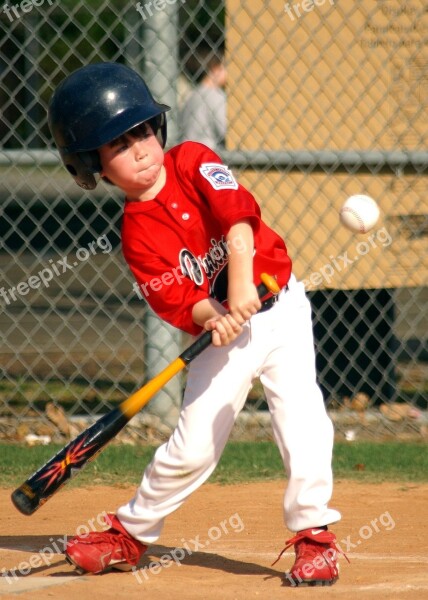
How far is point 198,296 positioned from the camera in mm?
3053

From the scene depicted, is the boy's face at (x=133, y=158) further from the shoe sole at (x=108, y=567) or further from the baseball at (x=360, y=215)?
the shoe sole at (x=108, y=567)

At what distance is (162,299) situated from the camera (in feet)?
10.1

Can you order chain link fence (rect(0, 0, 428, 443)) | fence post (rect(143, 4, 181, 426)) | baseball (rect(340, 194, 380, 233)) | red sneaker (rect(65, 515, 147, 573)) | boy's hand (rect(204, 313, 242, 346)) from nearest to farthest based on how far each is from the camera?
boy's hand (rect(204, 313, 242, 346)) < red sneaker (rect(65, 515, 147, 573)) < baseball (rect(340, 194, 380, 233)) < fence post (rect(143, 4, 181, 426)) < chain link fence (rect(0, 0, 428, 443))

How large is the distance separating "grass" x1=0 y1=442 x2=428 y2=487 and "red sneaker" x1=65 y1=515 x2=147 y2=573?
1.29m

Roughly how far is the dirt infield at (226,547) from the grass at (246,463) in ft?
0.44

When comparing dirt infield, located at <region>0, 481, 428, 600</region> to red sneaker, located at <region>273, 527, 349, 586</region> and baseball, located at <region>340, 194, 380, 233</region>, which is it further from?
baseball, located at <region>340, 194, 380, 233</region>

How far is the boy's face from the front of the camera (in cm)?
299

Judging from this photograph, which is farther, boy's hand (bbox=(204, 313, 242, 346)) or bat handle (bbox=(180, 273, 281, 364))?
bat handle (bbox=(180, 273, 281, 364))

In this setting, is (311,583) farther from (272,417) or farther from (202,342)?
(202,342)

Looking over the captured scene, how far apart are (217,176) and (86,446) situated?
2.84ft

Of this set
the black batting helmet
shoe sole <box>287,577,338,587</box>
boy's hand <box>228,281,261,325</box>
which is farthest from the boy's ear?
shoe sole <box>287,577,338,587</box>

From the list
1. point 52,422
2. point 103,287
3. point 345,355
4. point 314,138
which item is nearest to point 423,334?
point 345,355

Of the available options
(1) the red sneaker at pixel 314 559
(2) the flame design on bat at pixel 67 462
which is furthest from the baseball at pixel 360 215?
(2) the flame design on bat at pixel 67 462

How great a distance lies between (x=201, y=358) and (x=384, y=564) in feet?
2.93
